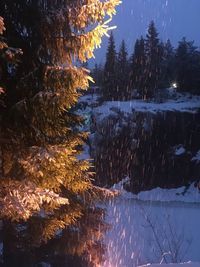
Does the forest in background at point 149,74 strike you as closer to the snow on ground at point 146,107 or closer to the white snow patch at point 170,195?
the snow on ground at point 146,107

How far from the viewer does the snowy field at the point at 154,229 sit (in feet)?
55.5

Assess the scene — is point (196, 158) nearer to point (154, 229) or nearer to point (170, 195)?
point (170, 195)

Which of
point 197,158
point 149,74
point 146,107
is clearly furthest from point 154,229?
point 149,74

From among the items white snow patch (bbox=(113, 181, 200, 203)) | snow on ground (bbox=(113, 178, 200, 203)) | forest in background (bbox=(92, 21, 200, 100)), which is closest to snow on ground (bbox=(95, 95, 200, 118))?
forest in background (bbox=(92, 21, 200, 100))

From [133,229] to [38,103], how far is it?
17.8 m

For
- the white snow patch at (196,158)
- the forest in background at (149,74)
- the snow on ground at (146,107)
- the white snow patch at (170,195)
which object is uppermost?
the forest in background at (149,74)

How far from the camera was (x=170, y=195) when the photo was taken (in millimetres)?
36938

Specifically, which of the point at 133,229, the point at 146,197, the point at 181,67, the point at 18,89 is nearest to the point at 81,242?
the point at 18,89

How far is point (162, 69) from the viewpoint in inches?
2071

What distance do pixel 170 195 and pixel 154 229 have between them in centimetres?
1644

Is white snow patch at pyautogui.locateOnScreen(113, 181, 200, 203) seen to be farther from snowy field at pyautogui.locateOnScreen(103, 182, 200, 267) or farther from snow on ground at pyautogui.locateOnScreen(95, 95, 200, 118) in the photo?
snow on ground at pyautogui.locateOnScreen(95, 95, 200, 118)

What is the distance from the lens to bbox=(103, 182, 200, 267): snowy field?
16.9m

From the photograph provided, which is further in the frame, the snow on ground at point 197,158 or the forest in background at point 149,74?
the forest in background at point 149,74

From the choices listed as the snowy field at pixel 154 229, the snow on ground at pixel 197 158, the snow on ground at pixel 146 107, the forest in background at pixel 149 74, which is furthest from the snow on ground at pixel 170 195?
the forest in background at pixel 149 74
